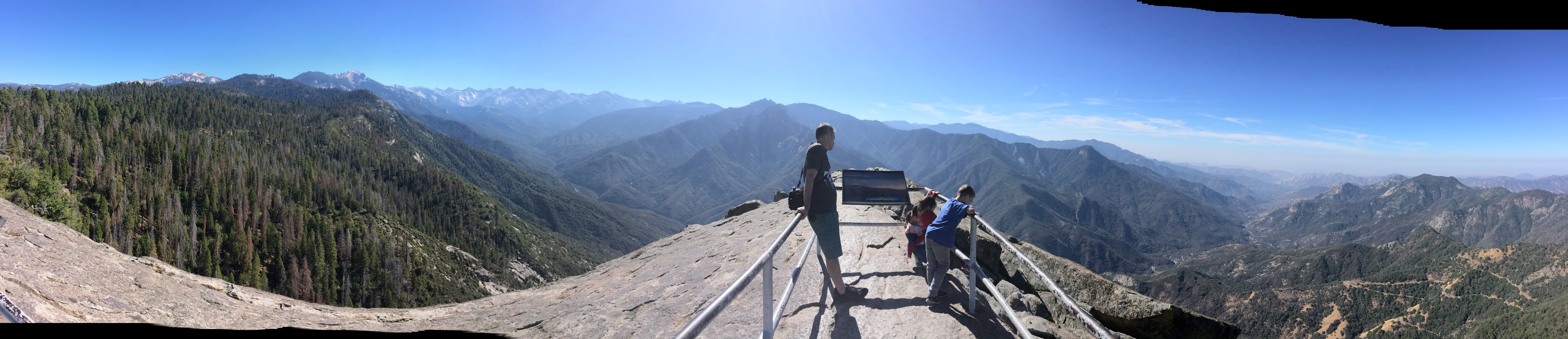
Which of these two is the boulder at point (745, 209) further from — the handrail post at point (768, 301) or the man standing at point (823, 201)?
the handrail post at point (768, 301)

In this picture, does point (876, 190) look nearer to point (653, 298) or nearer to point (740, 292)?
point (740, 292)

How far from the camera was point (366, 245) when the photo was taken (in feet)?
311

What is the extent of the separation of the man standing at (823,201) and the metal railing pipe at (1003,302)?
1803mm

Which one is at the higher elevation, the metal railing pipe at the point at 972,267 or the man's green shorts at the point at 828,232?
the man's green shorts at the point at 828,232

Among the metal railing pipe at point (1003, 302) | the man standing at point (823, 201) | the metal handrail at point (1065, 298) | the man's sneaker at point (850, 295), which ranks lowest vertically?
the man's sneaker at point (850, 295)

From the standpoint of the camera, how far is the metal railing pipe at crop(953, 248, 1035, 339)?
514 centimetres

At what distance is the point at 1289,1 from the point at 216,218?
130289mm

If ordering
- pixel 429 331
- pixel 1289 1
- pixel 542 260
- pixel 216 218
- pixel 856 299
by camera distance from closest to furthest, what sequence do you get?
1. pixel 1289 1
2. pixel 429 331
3. pixel 856 299
4. pixel 216 218
5. pixel 542 260

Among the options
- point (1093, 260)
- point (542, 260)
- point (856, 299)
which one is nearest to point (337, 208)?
point (542, 260)

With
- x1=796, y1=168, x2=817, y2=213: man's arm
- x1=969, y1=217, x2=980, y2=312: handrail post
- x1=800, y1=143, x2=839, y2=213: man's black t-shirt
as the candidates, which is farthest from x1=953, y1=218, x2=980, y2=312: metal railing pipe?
x1=796, y1=168, x2=817, y2=213: man's arm

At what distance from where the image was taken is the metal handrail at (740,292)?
10.7 feet

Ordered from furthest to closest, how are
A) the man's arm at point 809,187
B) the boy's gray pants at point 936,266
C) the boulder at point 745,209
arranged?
the boulder at point 745,209 → the boy's gray pants at point 936,266 → the man's arm at point 809,187

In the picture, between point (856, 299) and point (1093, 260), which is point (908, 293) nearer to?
point (856, 299)

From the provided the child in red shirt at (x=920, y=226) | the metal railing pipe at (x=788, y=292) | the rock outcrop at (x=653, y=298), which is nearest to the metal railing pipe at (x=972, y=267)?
the rock outcrop at (x=653, y=298)
